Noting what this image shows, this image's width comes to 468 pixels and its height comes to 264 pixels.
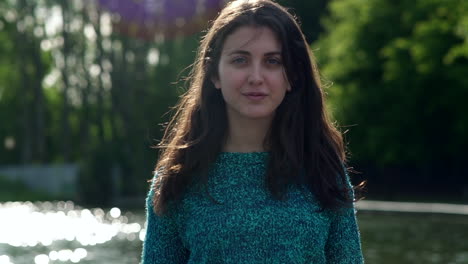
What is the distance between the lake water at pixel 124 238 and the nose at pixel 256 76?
1341 cm

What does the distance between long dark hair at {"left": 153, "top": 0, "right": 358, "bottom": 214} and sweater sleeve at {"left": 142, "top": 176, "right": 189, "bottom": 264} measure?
0.14ft

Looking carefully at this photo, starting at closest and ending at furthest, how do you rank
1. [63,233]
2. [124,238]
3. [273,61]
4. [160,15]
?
1. [273,61]
2. [124,238]
3. [63,233]
4. [160,15]

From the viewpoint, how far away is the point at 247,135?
103 inches

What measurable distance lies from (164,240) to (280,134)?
397mm

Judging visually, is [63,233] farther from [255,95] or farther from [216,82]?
[255,95]

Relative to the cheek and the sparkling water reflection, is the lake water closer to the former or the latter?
the sparkling water reflection

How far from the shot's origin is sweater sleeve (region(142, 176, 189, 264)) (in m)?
2.61

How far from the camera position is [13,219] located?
2906 cm

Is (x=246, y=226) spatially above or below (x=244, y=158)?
below

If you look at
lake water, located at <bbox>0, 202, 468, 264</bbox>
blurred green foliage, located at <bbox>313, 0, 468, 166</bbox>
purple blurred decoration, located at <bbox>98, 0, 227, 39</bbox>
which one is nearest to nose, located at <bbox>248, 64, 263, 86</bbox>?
lake water, located at <bbox>0, 202, 468, 264</bbox>

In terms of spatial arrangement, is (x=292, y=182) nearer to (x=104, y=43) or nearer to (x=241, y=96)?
(x=241, y=96)

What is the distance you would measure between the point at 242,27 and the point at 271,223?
49cm

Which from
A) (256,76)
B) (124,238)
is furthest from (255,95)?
(124,238)

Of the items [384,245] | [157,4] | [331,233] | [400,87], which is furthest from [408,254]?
[157,4]
